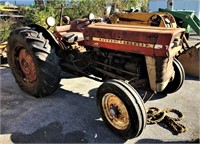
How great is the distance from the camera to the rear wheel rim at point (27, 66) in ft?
14.1

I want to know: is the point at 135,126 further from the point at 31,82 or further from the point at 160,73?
the point at 31,82

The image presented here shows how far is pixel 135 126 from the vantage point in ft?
9.95

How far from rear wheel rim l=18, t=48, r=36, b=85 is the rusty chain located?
79.6 inches

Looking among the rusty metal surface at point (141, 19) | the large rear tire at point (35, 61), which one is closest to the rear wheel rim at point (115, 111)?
the large rear tire at point (35, 61)

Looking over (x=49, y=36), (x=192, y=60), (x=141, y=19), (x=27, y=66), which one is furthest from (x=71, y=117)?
(x=192, y=60)

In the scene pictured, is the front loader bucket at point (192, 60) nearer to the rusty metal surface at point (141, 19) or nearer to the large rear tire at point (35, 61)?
the rusty metal surface at point (141, 19)

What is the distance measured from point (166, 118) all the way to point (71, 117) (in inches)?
53.4

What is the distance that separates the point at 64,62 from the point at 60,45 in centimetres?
33

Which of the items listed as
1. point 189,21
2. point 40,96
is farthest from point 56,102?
point 189,21

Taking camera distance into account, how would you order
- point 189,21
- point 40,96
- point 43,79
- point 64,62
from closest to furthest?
point 43,79, point 40,96, point 64,62, point 189,21

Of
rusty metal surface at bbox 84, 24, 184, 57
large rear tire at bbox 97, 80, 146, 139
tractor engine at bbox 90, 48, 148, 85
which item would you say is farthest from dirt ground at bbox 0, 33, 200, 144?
rusty metal surface at bbox 84, 24, 184, 57

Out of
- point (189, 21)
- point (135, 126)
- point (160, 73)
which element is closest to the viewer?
point (135, 126)

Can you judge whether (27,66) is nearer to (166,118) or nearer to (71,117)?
(71,117)

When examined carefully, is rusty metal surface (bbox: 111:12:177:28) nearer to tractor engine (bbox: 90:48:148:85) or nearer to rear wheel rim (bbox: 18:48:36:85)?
tractor engine (bbox: 90:48:148:85)
